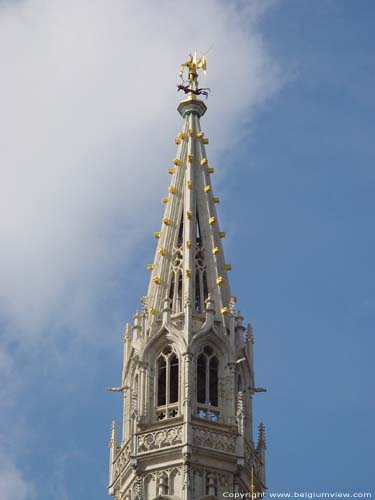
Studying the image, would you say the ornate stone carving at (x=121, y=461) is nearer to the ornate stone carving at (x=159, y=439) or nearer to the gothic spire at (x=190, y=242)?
the ornate stone carving at (x=159, y=439)

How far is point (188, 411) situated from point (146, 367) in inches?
145

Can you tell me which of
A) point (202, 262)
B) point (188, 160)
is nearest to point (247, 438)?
point (202, 262)

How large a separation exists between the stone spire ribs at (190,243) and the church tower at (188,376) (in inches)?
1.9

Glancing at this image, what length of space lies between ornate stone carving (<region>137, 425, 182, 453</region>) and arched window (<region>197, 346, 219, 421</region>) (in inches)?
65.4

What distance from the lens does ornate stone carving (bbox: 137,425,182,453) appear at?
77750mm

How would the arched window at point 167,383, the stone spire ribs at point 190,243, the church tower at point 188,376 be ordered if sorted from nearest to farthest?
the church tower at point 188,376 → the arched window at point 167,383 → the stone spire ribs at point 190,243

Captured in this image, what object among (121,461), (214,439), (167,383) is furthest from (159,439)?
(167,383)

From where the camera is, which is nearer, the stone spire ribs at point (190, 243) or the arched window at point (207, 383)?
the arched window at point (207, 383)

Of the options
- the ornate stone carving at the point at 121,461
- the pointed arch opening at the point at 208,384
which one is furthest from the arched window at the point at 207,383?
the ornate stone carving at the point at 121,461

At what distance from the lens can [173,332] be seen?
81062 millimetres

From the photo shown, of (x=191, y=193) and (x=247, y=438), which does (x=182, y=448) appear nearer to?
(x=247, y=438)

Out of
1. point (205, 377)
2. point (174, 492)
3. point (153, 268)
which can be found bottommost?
point (174, 492)

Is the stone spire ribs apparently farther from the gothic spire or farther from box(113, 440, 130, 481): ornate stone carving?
box(113, 440, 130, 481): ornate stone carving

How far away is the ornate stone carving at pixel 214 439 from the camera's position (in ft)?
255
